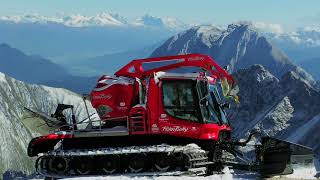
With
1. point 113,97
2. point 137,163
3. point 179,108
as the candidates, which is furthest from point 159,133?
point 113,97

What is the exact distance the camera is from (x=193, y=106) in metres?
21.9

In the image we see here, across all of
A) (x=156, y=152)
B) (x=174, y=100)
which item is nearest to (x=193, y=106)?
(x=174, y=100)

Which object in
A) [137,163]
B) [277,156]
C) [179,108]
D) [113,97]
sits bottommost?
[277,156]

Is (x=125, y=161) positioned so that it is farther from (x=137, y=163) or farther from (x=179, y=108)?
(x=179, y=108)

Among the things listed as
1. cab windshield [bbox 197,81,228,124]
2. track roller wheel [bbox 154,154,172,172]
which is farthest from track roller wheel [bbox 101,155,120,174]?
cab windshield [bbox 197,81,228,124]

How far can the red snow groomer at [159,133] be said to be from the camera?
2134cm

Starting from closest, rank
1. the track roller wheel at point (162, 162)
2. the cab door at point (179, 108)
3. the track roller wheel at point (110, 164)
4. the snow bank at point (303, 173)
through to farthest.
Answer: the track roller wheel at point (162, 162), the track roller wheel at point (110, 164), the cab door at point (179, 108), the snow bank at point (303, 173)

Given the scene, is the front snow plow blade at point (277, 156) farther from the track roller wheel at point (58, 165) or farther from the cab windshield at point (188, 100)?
the track roller wheel at point (58, 165)

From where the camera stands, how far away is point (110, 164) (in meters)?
21.6

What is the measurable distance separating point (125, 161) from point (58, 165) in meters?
2.64

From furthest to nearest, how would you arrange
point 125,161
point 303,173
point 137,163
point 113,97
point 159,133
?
point 303,173 < point 113,97 < point 159,133 < point 125,161 < point 137,163

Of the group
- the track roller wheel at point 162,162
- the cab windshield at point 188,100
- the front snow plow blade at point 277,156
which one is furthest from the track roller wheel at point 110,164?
the front snow plow blade at point 277,156

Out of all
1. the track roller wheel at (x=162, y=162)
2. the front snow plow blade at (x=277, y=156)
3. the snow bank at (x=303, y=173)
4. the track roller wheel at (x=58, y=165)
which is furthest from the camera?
the snow bank at (x=303, y=173)

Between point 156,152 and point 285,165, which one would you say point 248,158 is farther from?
point 156,152
